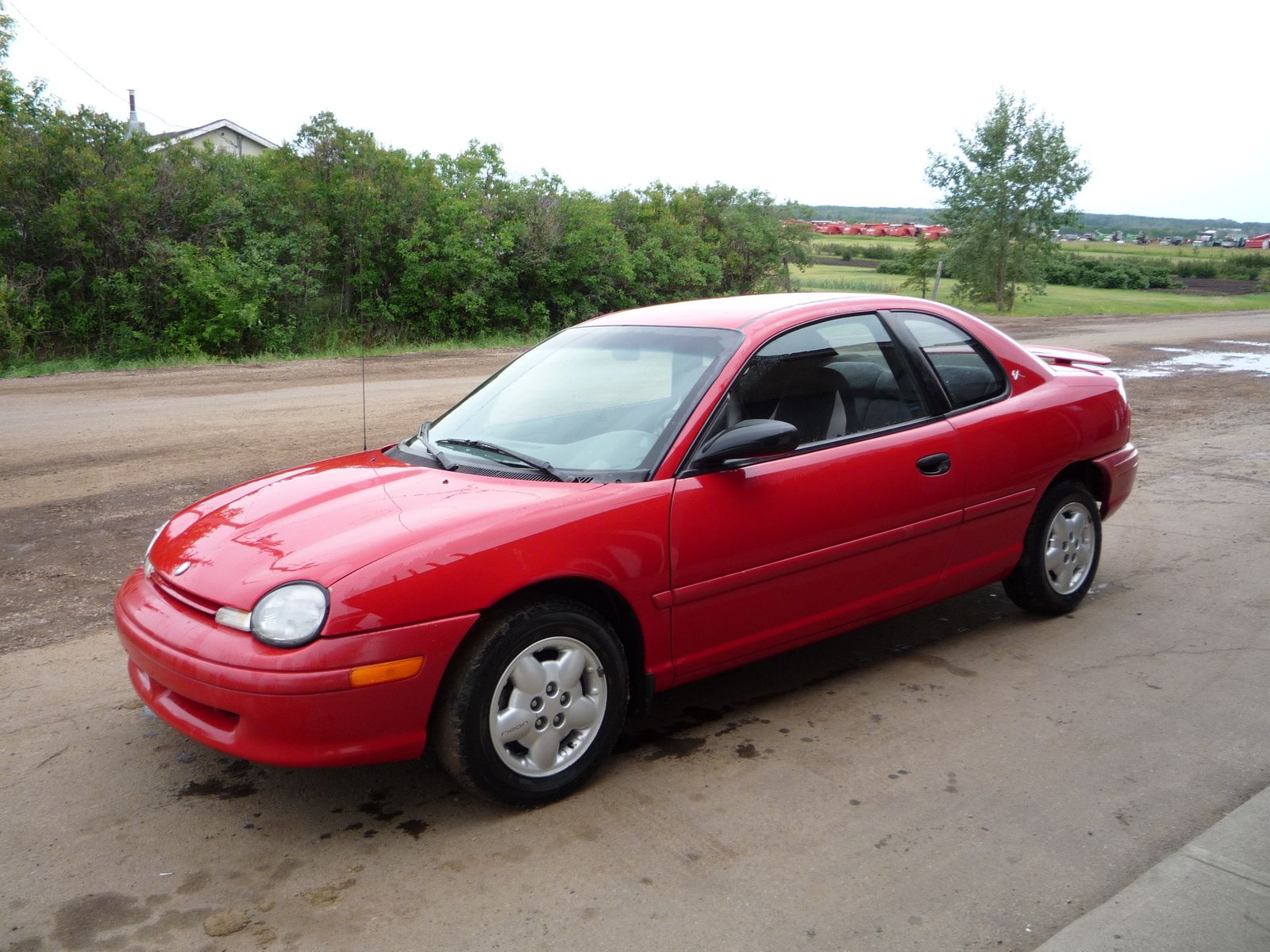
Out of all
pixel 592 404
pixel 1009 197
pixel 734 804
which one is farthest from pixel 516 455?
pixel 1009 197

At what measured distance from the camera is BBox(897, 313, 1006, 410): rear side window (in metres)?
4.86

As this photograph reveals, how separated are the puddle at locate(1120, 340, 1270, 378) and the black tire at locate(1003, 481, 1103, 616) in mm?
11592

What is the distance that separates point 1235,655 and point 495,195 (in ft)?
Result: 66.4

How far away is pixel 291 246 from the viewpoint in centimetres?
2039

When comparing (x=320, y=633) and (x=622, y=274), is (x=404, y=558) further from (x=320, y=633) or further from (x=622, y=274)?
(x=622, y=274)

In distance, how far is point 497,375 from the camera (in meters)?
4.98

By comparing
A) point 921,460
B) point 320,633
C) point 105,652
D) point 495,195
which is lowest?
point 105,652

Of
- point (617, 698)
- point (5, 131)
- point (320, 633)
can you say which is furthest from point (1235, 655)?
point (5, 131)

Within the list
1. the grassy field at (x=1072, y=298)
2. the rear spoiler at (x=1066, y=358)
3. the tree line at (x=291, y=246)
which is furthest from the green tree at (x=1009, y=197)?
the rear spoiler at (x=1066, y=358)

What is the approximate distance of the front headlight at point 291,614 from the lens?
314cm

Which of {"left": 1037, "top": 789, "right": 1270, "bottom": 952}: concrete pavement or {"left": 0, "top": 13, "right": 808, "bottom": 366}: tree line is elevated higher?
{"left": 0, "top": 13, "right": 808, "bottom": 366}: tree line

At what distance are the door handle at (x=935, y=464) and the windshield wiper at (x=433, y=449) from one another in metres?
1.90

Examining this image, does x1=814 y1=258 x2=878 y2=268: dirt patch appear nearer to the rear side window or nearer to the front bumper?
the rear side window

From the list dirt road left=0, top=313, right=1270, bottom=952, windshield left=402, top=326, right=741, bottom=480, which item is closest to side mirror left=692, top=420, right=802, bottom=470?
windshield left=402, top=326, right=741, bottom=480
